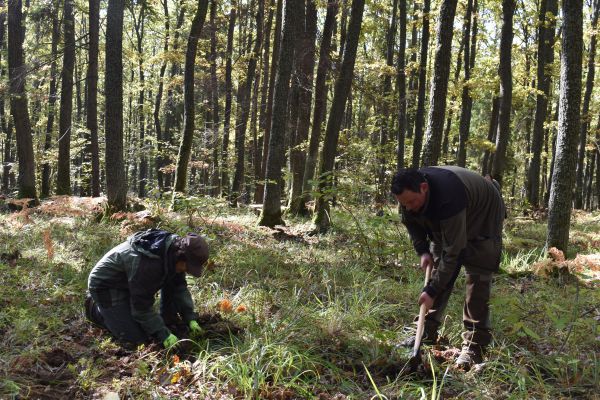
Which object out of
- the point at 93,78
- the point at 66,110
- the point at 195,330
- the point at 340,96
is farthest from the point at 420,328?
the point at 66,110

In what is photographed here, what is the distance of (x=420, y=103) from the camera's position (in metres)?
15.8

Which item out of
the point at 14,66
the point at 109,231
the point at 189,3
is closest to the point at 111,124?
the point at 109,231

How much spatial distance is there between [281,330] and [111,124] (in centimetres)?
744

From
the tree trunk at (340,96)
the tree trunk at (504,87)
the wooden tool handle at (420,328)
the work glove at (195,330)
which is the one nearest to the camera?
the wooden tool handle at (420,328)

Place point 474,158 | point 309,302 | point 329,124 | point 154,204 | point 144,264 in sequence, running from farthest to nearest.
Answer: point 474,158
point 329,124
point 154,204
point 309,302
point 144,264

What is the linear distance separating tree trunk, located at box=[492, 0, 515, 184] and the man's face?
29.7 feet

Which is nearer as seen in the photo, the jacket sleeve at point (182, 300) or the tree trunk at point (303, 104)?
the jacket sleeve at point (182, 300)

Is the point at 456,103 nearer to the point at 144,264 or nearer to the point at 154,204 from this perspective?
the point at 154,204

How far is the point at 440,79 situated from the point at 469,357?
5505mm

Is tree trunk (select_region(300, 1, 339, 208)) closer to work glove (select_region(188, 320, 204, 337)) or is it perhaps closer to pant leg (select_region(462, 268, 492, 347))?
work glove (select_region(188, 320, 204, 337))

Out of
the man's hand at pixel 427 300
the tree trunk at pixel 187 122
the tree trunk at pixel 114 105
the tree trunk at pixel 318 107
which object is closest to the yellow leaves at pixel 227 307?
the man's hand at pixel 427 300

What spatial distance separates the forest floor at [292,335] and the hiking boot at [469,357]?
0.41 feet

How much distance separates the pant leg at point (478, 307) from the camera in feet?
13.8

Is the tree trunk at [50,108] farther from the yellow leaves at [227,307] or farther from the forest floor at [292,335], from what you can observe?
the yellow leaves at [227,307]
